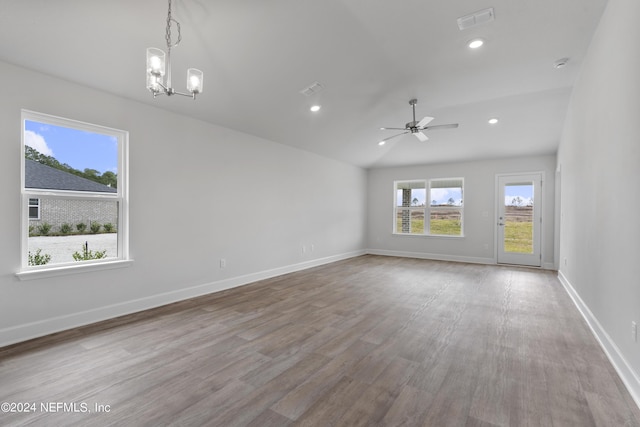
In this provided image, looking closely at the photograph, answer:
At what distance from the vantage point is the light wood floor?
177cm

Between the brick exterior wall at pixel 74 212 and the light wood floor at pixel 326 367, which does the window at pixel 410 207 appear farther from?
the brick exterior wall at pixel 74 212

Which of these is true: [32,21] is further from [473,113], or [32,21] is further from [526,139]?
[526,139]

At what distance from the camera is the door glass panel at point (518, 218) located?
22.1 feet

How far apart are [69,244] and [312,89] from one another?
3.43 metres

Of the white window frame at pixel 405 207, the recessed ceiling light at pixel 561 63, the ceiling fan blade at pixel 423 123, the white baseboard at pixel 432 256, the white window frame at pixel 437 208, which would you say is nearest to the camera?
the recessed ceiling light at pixel 561 63

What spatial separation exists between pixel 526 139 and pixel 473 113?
1673 millimetres

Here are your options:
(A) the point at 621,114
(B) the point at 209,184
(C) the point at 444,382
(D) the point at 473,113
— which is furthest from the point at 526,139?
(B) the point at 209,184

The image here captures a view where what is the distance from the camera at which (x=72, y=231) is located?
126 inches

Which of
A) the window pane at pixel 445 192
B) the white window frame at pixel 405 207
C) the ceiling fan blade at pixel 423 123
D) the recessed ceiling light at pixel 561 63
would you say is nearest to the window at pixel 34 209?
the ceiling fan blade at pixel 423 123

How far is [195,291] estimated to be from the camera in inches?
166

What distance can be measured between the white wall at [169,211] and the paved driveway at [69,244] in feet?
0.62

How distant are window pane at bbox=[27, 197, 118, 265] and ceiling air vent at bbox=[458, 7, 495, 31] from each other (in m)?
4.25

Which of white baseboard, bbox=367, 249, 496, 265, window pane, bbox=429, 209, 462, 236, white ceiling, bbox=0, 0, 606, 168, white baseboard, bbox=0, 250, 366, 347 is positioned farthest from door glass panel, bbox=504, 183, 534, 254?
white baseboard, bbox=0, 250, 366, 347

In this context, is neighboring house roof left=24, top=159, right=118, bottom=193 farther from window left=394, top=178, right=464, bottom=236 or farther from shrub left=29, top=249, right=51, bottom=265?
window left=394, top=178, right=464, bottom=236
